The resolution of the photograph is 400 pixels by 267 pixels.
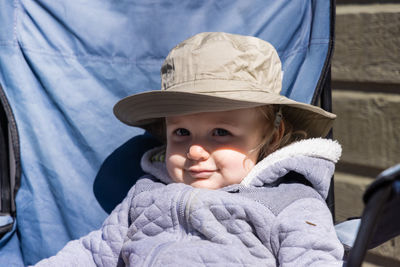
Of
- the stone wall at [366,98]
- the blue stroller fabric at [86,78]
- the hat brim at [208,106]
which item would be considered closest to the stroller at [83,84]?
the blue stroller fabric at [86,78]

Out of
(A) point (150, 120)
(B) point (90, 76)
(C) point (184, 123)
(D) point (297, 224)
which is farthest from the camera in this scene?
(B) point (90, 76)

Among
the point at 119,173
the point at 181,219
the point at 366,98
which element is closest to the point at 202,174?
the point at 181,219

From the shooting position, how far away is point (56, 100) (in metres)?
1.86

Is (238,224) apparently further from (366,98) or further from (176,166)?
(366,98)

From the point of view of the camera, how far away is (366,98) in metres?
2.42

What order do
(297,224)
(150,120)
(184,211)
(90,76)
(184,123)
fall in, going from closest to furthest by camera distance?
(297,224) → (184,211) → (184,123) → (150,120) → (90,76)

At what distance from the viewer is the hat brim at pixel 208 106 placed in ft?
4.77

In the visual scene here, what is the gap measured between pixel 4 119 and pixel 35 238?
0.40 m

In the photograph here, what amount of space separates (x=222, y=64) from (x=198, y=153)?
0.80ft

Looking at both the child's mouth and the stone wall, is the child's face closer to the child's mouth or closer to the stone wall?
the child's mouth

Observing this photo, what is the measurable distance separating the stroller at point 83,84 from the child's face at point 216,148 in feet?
1.14

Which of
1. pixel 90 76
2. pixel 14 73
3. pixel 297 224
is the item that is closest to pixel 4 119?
pixel 14 73

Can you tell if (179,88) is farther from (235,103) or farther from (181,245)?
(181,245)

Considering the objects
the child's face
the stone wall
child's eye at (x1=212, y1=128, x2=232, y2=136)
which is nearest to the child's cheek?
the child's face
